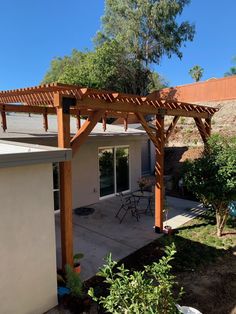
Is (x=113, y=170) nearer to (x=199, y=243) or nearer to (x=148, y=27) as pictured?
(x=199, y=243)

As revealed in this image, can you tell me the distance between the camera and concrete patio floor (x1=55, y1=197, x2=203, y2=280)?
6.12 m

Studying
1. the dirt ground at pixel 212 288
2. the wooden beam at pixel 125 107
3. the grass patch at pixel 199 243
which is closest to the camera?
the dirt ground at pixel 212 288

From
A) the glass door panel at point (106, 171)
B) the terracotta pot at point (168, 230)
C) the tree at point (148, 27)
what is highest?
the tree at point (148, 27)

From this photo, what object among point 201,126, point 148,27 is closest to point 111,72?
point 148,27

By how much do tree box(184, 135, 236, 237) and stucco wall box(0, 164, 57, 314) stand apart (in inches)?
170

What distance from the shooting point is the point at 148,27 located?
82.8 ft

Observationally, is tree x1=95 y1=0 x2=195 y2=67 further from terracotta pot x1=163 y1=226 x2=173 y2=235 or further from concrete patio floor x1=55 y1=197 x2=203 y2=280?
terracotta pot x1=163 y1=226 x2=173 y2=235

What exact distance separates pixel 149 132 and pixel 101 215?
3.69 meters

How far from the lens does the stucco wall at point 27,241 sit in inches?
145

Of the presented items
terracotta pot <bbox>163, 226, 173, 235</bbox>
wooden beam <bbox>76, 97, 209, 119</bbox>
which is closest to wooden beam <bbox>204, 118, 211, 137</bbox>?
wooden beam <bbox>76, 97, 209, 119</bbox>

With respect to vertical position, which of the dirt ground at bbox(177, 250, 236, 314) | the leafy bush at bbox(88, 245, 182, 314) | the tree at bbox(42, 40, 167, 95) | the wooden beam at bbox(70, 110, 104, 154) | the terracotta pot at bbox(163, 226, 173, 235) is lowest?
the dirt ground at bbox(177, 250, 236, 314)

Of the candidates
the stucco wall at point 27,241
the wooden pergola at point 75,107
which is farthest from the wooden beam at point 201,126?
the stucco wall at point 27,241

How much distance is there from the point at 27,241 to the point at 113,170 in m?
7.63

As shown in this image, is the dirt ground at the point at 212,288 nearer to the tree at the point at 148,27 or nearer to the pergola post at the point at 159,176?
the pergola post at the point at 159,176
